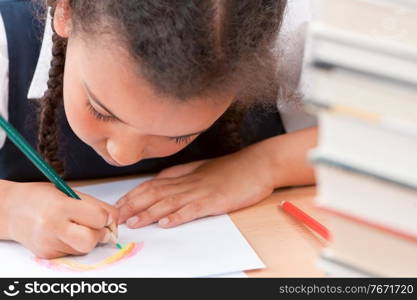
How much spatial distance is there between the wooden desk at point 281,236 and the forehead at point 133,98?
13 centimetres

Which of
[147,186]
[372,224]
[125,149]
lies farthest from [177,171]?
[372,224]

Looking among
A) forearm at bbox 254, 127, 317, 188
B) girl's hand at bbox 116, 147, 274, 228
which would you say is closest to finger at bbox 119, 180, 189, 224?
girl's hand at bbox 116, 147, 274, 228

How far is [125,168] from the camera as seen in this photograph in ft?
2.58

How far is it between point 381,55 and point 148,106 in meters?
0.29

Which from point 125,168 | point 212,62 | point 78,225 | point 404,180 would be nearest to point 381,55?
point 404,180

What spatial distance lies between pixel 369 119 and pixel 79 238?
0.34 meters

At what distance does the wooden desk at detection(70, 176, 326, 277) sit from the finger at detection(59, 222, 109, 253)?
0.15m

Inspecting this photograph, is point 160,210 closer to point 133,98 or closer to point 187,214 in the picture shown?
point 187,214

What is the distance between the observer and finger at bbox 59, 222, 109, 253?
22.4 inches

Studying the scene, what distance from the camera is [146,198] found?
684mm

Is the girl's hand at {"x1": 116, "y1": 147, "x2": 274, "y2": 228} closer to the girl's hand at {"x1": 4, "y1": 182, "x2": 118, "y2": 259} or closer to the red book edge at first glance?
the girl's hand at {"x1": 4, "y1": 182, "x2": 118, "y2": 259}

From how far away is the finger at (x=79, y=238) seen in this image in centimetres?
57

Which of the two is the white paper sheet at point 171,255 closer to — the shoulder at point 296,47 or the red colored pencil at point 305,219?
the red colored pencil at point 305,219

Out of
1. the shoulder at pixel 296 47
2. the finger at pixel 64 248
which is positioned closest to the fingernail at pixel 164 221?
the finger at pixel 64 248
